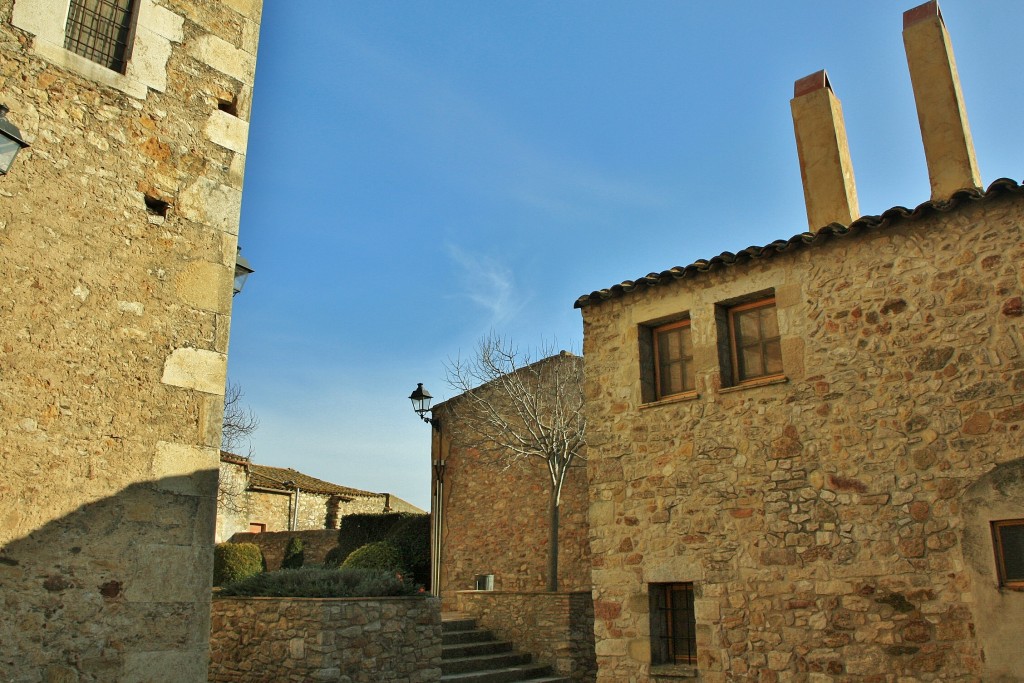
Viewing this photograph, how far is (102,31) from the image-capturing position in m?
4.99

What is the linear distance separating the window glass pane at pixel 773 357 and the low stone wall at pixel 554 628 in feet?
18.2

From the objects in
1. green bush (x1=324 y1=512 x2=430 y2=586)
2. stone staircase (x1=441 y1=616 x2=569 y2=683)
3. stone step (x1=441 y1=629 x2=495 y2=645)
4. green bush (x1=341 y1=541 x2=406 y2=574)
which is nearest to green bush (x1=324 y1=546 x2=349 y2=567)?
green bush (x1=324 y1=512 x2=430 y2=586)

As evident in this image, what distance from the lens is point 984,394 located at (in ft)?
20.9

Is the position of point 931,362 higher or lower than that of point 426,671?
higher

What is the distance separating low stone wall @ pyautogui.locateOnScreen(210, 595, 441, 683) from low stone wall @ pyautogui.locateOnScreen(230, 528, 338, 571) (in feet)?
35.5

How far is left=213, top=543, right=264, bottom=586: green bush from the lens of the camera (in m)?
17.4

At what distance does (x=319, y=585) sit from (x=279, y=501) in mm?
15658

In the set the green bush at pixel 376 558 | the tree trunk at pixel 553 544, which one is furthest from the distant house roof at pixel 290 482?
the tree trunk at pixel 553 544

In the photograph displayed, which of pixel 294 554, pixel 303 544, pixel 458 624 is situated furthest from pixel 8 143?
pixel 303 544

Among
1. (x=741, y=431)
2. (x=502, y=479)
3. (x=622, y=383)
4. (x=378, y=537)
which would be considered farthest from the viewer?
(x=378, y=537)

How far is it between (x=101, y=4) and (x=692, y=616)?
6811 millimetres

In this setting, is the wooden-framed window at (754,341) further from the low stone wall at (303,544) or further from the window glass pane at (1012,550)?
the low stone wall at (303,544)

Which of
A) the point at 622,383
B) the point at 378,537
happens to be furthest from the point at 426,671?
the point at 378,537

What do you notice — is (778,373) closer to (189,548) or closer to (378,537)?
(189,548)
